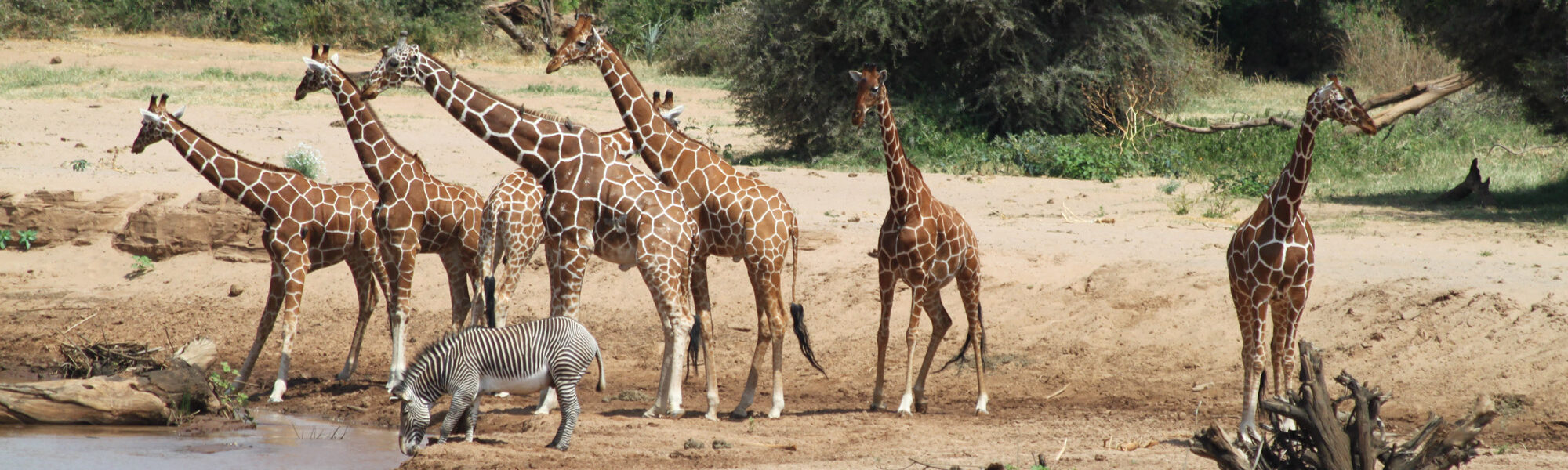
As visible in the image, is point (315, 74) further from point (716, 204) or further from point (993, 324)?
point (993, 324)

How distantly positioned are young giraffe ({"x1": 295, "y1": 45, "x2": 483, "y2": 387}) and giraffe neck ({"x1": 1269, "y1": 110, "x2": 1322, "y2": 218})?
5.68m

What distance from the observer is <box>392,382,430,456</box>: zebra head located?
7.57 meters

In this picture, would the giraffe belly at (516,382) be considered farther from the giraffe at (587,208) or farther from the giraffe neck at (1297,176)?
the giraffe neck at (1297,176)

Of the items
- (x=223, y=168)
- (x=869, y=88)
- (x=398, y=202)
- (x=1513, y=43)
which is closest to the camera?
(x=869, y=88)

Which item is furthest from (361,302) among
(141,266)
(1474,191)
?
(1474,191)

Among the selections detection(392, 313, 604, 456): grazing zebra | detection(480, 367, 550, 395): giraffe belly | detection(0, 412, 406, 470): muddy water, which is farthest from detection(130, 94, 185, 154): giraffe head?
detection(480, 367, 550, 395): giraffe belly

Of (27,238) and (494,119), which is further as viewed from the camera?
(27,238)

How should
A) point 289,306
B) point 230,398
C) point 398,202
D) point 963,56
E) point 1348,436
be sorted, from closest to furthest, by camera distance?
point 1348,436 → point 230,398 → point 398,202 → point 289,306 → point 963,56

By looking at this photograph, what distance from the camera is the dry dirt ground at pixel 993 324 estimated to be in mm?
7887

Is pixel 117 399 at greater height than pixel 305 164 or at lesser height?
lesser

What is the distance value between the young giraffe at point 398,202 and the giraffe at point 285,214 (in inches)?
11.3

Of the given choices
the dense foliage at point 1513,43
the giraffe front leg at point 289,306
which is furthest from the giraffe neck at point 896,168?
the dense foliage at point 1513,43

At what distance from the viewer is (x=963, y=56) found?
778 inches

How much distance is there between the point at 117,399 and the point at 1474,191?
13593mm
